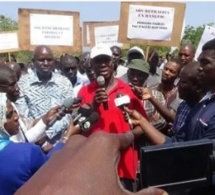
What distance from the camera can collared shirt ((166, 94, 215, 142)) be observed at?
2.22 metres

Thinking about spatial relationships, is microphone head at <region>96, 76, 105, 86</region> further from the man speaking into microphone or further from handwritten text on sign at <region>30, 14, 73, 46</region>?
handwritten text on sign at <region>30, 14, 73, 46</region>

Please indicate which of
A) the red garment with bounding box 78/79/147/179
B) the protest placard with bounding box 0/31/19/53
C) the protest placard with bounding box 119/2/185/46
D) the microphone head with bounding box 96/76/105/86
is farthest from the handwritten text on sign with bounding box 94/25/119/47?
the microphone head with bounding box 96/76/105/86

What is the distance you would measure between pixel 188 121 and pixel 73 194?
208 cm

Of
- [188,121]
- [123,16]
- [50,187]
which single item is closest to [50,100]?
[123,16]

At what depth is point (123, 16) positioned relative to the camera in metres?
5.75

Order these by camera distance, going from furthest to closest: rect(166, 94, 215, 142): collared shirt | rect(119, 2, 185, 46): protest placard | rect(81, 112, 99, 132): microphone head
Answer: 1. rect(119, 2, 185, 46): protest placard
2. rect(81, 112, 99, 132): microphone head
3. rect(166, 94, 215, 142): collared shirt

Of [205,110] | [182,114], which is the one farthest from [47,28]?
A: [205,110]

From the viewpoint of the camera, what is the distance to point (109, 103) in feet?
11.4

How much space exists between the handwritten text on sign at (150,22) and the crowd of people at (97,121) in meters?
0.35

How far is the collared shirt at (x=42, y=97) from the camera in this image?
4367 millimetres

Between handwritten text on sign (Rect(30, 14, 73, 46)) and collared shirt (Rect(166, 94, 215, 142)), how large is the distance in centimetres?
425

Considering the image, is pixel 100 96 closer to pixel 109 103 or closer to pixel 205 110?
pixel 109 103

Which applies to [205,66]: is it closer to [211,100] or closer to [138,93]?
[211,100]

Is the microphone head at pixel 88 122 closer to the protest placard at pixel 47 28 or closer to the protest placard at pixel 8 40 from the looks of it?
the protest placard at pixel 47 28
